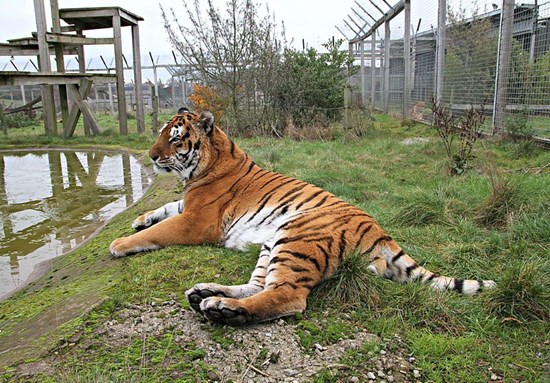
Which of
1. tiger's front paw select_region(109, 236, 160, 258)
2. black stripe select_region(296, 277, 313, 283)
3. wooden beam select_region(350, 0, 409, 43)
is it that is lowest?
tiger's front paw select_region(109, 236, 160, 258)

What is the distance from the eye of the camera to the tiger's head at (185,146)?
3820 mm

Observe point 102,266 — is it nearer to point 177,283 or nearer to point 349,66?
point 177,283

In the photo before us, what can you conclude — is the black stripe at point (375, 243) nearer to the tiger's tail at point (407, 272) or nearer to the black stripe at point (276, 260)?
the tiger's tail at point (407, 272)

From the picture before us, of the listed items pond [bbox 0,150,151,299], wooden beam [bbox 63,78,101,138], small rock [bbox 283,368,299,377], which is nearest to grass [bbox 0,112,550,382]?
small rock [bbox 283,368,299,377]

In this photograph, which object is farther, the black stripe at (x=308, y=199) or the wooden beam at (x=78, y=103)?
the wooden beam at (x=78, y=103)

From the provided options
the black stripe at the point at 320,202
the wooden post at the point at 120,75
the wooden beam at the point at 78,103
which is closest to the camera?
the black stripe at the point at 320,202

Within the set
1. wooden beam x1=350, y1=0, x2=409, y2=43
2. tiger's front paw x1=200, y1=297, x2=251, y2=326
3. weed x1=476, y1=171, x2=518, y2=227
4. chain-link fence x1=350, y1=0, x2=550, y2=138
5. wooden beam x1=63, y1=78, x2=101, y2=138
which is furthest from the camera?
wooden beam x1=350, y1=0, x2=409, y2=43

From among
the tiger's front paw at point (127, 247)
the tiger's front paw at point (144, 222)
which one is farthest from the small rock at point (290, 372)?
the tiger's front paw at point (144, 222)

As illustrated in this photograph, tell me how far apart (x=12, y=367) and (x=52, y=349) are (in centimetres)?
17

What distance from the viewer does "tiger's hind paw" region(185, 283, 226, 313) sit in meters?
2.48

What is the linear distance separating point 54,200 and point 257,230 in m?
4.10

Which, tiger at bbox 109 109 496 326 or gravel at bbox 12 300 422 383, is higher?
tiger at bbox 109 109 496 326

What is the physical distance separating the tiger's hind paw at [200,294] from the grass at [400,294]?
0.67ft

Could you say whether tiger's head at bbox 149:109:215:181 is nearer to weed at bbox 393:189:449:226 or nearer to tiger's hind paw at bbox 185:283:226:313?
tiger's hind paw at bbox 185:283:226:313
